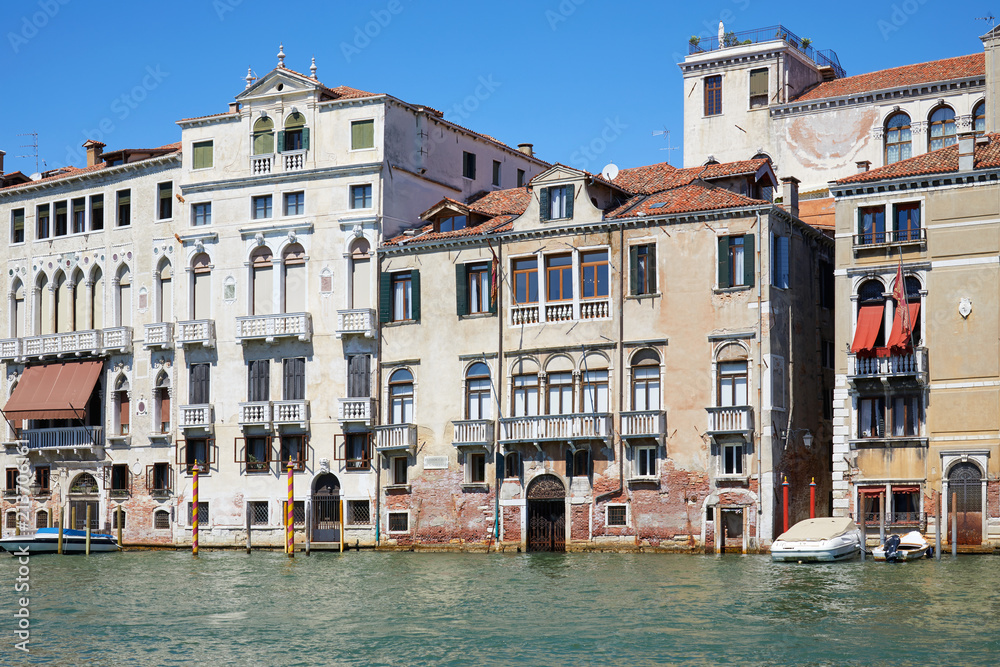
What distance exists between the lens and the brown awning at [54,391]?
5359cm

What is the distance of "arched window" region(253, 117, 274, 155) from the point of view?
51.1 m

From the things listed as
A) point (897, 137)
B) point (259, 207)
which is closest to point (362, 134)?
point (259, 207)

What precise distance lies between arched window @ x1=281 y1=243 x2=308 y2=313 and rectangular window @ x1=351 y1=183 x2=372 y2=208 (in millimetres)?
2449

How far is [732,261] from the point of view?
1709 inches

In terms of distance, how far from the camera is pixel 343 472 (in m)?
48.8

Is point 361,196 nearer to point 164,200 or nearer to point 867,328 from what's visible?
point 164,200

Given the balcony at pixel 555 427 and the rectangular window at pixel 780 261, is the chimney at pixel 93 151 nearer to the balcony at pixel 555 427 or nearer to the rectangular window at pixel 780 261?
the balcony at pixel 555 427

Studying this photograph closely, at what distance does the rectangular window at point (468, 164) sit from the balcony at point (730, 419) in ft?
46.9

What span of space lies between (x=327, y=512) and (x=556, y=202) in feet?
40.9

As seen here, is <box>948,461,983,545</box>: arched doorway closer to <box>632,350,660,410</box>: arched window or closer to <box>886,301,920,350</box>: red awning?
<box>886,301,920,350</box>: red awning

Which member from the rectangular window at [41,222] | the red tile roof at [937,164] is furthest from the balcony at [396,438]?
the rectangular window at [41,222]

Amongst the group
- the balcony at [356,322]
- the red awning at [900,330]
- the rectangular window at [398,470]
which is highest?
the balcony at [356,322]

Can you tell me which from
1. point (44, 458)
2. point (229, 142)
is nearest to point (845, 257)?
point (229, 142)

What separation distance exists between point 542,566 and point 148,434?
58.8ft
